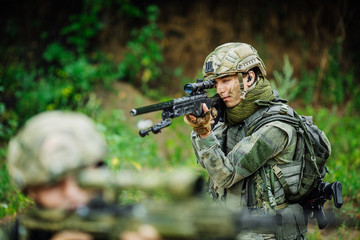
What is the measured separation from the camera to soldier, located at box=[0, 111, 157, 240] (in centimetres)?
162

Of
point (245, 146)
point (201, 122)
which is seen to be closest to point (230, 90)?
point (201, 122)

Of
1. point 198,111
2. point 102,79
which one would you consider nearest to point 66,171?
point 198,111

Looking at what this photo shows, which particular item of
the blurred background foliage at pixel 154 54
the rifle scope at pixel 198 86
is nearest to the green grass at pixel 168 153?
the blurred background foliage at pixel 154 54

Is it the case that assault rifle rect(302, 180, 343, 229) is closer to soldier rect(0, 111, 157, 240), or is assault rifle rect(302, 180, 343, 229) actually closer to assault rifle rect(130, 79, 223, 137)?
assault rifle rect(130, 79, 223, 137)

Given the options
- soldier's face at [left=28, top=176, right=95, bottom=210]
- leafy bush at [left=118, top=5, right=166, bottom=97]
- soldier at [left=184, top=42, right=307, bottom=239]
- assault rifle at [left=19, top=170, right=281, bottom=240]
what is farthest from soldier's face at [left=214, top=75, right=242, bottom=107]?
leafy bush at [left=118, top=5, right=166, bottom=97]

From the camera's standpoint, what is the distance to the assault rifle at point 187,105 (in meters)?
2.82

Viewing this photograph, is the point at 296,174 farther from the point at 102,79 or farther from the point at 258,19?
the point at 258,19

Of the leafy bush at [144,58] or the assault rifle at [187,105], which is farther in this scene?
the leafy bush at [144,58]

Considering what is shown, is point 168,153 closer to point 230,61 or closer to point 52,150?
point 230,61

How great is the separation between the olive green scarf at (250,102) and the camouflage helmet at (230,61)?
0.60 feet

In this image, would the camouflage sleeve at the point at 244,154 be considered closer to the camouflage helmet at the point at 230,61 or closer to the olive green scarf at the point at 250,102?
the olive green scarf at the point at 250,102

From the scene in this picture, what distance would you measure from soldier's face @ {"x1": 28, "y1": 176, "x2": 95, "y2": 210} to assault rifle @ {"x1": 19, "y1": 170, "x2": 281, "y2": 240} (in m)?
0.05

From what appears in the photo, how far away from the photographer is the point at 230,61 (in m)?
3.18

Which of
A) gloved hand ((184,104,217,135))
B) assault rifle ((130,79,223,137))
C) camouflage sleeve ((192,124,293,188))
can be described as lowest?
camouflage sleeve ((192,124,293,188))
